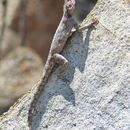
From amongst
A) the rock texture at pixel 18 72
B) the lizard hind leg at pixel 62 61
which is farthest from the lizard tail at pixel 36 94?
the rock texture at pixel 18 72

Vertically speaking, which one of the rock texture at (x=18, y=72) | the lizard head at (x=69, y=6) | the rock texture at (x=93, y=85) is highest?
the rock texture at (x=18, y=72)

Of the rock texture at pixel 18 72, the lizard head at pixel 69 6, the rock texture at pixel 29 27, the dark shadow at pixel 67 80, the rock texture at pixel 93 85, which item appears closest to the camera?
the rock texture at pixel 93 85

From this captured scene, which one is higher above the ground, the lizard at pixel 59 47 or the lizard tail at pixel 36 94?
the lizard at pixel 59 47

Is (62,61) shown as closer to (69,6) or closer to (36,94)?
(36,94)

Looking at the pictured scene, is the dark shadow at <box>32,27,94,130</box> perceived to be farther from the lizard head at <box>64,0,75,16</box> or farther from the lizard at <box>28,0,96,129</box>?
the lizard head at <box>64,0,75,16</box>

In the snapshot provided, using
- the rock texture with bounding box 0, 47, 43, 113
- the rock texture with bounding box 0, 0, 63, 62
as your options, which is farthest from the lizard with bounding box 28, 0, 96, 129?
the rock texture with bounding box 0, 0, 63, 62

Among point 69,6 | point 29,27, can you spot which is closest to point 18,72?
point 29,27

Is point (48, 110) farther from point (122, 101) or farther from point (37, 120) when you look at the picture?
point (122, 101)

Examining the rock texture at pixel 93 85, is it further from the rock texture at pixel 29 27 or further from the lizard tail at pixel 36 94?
the rock texture at pixel 29 27
